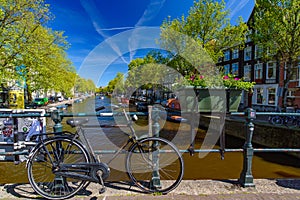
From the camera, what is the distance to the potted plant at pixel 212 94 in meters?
2.64

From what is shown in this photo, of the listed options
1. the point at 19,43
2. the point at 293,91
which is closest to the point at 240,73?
the point at 293,91

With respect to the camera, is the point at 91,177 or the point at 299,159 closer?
the point at 91,177

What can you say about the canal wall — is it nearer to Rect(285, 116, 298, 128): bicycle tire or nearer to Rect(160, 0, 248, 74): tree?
Rect(285, 116, 298, 128): bicycle tire

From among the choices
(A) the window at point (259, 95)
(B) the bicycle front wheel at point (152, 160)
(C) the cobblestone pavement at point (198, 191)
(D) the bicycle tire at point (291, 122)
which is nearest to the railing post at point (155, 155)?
(B) the bicycle front wheel at point (152, 160)

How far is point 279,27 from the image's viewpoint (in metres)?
10.7

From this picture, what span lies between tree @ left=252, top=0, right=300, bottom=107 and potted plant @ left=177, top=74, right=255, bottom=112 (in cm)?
1079

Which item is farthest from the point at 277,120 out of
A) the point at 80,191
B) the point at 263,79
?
the point at 263,79

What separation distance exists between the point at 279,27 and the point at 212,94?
1123cm

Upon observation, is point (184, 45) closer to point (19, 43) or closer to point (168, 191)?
A: point (19, 43)

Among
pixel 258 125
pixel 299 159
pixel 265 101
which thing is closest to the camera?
pixel 299 159

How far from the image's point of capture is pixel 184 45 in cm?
1434

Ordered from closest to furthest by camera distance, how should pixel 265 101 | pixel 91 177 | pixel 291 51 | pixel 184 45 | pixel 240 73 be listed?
pixel 91 177
pixel 291 51
pixel 184 45
pixel 265 101
pixel 240 73

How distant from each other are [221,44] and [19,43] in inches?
556

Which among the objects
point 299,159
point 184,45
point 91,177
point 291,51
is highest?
point 184,45
